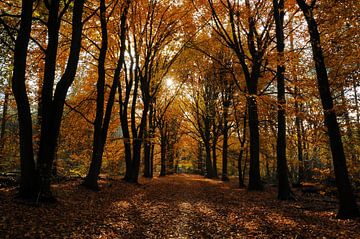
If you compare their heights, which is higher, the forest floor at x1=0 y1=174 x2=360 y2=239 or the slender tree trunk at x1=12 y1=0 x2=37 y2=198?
the slender tree trunk at x1=12 y1=0 x2=37 y2=198

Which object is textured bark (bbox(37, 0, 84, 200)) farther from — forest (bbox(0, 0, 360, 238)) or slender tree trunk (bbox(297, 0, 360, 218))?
slender tree trunk (bbox(297, 0, 360, 218))

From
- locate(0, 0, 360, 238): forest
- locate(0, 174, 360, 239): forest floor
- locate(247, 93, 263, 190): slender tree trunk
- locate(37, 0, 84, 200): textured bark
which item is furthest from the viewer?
locate(247, 93, 263, 190): slender tree trunk

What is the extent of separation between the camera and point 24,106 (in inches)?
354

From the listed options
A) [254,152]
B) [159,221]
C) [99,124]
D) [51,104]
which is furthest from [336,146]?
[99,124]

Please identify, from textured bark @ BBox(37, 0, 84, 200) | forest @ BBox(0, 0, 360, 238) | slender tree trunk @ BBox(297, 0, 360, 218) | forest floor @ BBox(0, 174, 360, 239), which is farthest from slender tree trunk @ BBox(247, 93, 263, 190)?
textured bark @ BBox(37, 0, 84, 200)

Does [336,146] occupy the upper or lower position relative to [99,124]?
lower

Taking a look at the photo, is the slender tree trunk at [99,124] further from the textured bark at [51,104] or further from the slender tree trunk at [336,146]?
the slender tree trunk at [336,146]

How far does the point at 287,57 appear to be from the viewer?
12.1 m

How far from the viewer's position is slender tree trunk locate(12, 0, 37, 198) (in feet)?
28.9

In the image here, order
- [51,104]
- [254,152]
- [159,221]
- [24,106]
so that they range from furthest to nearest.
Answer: [254,152]
[51,104]
[24,106]
[159,221]

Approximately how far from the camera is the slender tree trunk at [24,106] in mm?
8820

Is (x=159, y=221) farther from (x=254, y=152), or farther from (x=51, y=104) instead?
(x=254, y=152)

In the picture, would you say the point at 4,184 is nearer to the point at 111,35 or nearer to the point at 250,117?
the point at 111,35

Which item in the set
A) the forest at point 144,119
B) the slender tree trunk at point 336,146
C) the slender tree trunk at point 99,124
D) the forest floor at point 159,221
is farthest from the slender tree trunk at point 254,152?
the slender tree trunk at point 99,124
